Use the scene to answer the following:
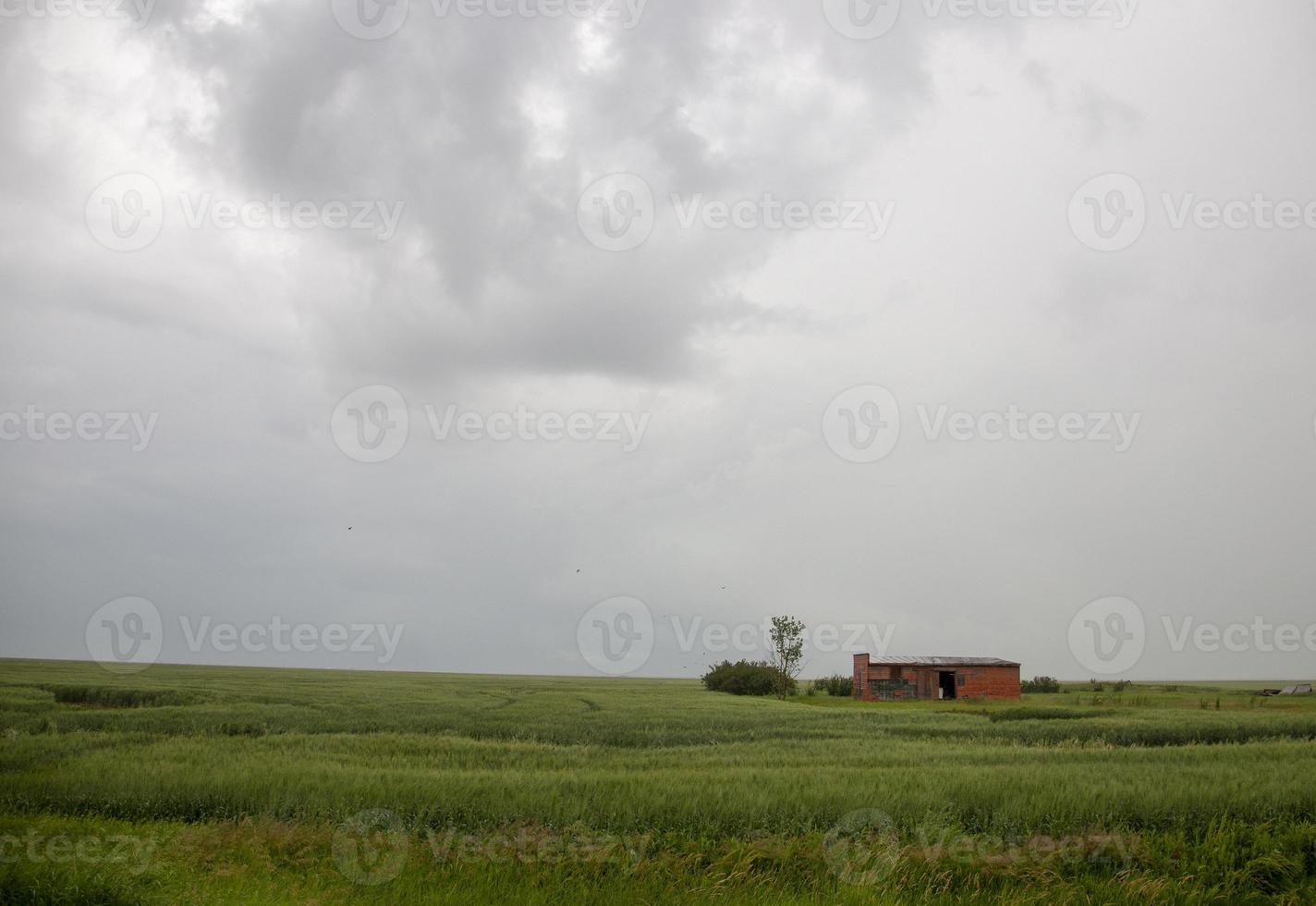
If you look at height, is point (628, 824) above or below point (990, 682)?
above

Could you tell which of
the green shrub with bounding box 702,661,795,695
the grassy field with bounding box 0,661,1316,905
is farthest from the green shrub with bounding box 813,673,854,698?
the grassy field with bounding box 0,661,1316,905

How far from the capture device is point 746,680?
83062mm

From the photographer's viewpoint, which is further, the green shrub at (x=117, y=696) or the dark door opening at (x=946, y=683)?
the dark door opening at (x=946, y=683)

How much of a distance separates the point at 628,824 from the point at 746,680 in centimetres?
7339

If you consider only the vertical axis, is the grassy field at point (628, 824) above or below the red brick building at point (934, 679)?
above

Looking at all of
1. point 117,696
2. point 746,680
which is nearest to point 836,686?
point 746,680

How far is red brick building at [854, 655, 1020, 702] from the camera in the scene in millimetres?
61438

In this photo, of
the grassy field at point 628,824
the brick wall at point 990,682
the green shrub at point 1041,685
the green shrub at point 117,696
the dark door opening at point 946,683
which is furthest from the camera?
the green shrub at point 1041,685

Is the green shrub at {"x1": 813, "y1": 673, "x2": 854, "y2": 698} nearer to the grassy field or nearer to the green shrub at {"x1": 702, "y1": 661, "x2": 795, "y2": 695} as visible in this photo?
the green shrub at {"x1": 702, "y1": 661, "x2": 795, "y2": 695}

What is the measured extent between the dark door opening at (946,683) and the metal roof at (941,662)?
0.87 m

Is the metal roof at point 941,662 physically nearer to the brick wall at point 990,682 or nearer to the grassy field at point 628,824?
the brick wall at point 990,682

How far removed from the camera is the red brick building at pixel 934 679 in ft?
202

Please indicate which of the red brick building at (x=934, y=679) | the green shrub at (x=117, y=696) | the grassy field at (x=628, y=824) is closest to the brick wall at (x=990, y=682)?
the red brick building at (x=934, y=679)

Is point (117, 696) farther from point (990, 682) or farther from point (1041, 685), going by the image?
point (1041, 685)
